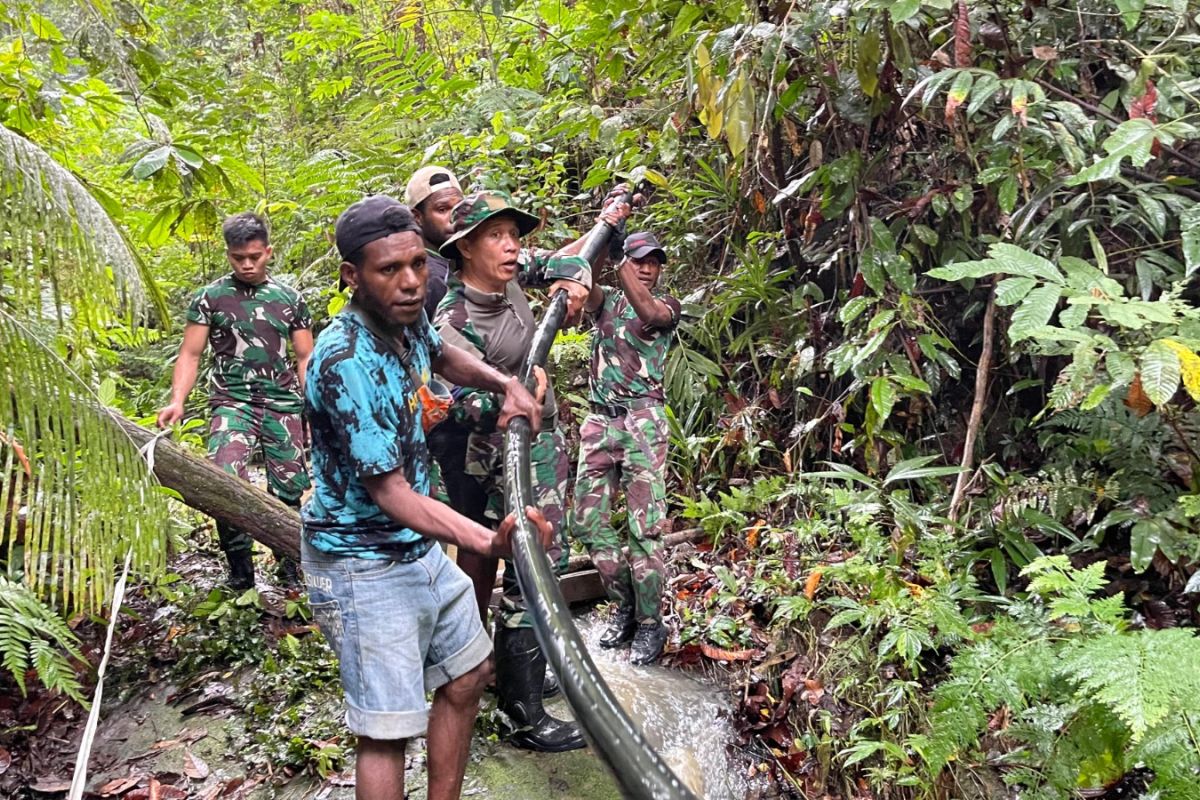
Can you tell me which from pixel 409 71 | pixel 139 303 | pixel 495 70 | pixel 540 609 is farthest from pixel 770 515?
pixel 495 70

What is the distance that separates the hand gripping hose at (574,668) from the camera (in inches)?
75.5

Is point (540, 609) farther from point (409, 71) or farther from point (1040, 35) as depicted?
point (409, 71)

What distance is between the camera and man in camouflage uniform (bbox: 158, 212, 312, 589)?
18.0ft

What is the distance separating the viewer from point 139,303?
2.94 metres

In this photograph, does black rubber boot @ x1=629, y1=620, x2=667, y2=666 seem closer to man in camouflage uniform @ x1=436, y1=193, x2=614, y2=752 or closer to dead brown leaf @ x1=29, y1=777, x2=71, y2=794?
man in camouflage uniform @ x1=436, y1=193, x2=614, y2=752

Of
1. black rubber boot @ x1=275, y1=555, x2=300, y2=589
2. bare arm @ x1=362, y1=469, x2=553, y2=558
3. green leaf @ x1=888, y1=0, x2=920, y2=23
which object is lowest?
black rubber boot @ x1=275, y1=555, x2=300, y2=589

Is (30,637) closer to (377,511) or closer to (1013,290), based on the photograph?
(377,511)

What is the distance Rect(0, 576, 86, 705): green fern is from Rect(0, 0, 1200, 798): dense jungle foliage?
0.02m

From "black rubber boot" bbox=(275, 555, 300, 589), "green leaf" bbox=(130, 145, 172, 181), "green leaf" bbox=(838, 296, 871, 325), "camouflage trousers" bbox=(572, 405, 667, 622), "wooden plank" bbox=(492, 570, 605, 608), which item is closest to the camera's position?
"green leaf" bbox=(130, 145, 172, 181)

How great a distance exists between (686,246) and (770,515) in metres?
2.79

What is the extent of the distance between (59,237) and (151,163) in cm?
122

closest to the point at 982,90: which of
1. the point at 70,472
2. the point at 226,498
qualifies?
the point at 70,472

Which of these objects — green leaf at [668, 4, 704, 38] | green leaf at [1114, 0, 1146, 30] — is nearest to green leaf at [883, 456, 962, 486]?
green leaf at [1114, 0, 1146, 30]

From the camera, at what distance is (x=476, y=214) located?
3809mm
